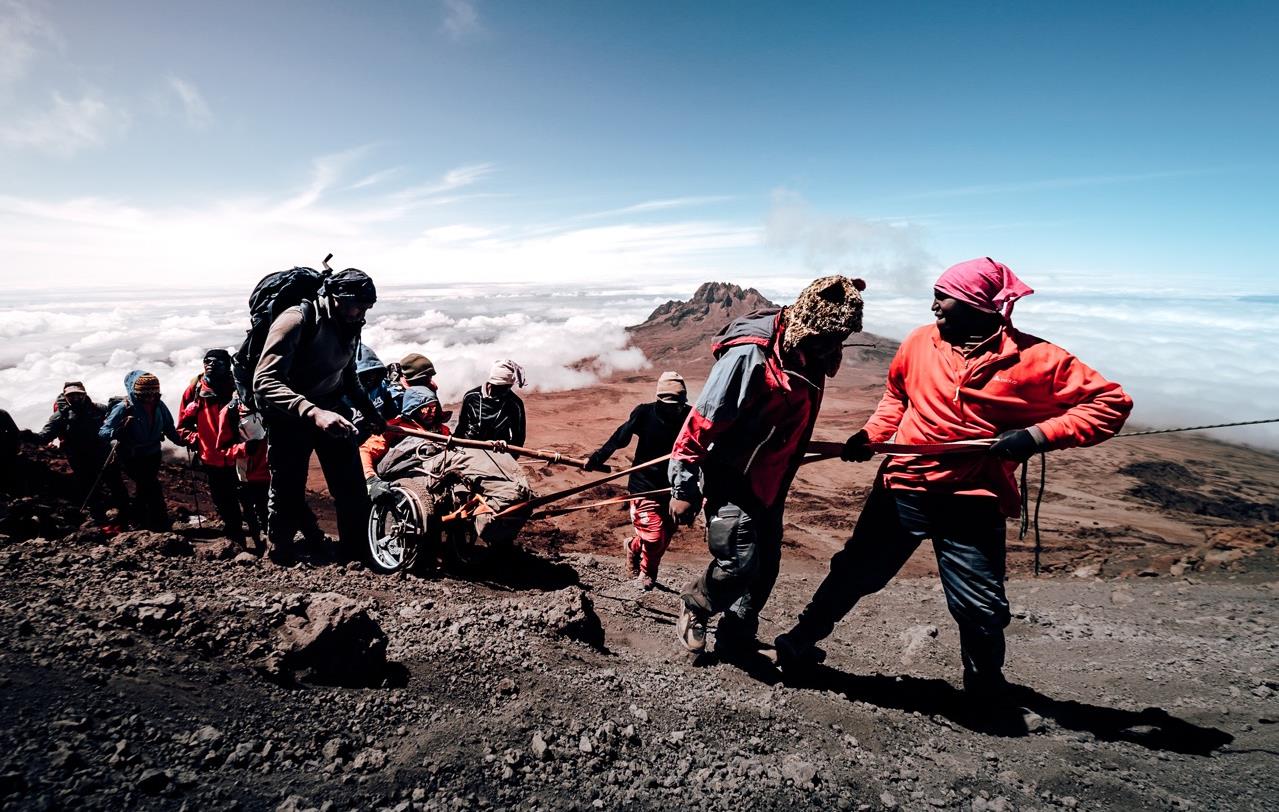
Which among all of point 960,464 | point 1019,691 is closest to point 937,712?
point 1019,691

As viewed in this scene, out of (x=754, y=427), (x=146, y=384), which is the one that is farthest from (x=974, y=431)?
(x=146, y=384)

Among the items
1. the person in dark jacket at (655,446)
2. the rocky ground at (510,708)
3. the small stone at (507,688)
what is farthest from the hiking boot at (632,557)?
the small stone at (507,688)

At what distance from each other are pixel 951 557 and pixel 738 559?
103cm

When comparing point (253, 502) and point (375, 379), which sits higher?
point (375, 379)

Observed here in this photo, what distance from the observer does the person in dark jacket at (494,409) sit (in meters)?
4.98

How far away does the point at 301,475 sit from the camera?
3.95 meters

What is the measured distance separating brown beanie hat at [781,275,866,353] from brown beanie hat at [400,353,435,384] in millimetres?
3942

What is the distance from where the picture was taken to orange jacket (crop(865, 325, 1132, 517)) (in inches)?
96.5

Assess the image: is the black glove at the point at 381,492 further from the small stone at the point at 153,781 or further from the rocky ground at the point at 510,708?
the small stone at the point at 153,781

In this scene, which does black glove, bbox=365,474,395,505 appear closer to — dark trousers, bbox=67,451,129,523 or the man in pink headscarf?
the man in pink headscarf

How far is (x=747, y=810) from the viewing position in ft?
6.70

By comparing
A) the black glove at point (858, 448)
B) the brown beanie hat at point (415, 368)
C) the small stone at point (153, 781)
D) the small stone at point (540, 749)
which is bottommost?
the small stone at point (540, 749)

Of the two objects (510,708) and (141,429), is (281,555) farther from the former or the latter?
(141,429)

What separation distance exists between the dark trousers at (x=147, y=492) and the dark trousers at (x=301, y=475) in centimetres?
315
